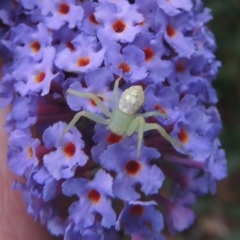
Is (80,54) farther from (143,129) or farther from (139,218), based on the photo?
(139,218)

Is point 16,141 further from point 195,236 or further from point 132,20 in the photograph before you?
point 195,236

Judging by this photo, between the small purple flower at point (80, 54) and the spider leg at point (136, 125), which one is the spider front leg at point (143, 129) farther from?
the small purple flower at point (80, 54)

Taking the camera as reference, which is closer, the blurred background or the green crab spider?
the green crab spider

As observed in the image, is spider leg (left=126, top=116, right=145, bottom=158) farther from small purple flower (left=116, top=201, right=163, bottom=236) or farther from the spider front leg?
small purple flower (left=116, top=201, right=163, bottom=236)

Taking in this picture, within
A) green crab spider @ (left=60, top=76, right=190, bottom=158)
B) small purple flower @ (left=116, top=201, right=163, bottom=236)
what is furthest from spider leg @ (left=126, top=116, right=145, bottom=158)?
small purple flower @ (left=116, top=201, right=163, bottom=236)

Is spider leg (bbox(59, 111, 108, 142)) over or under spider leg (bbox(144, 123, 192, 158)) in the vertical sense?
over

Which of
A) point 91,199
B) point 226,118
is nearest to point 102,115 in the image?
point 91,199

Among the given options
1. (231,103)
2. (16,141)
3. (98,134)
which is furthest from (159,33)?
(231,103)

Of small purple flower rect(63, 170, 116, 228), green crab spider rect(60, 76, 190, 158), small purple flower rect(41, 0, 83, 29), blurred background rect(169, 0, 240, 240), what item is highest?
small purple flower rect(41, 0, 83, 29)
